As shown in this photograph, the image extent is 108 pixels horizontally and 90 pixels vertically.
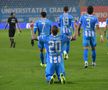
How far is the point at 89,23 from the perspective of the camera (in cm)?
1959

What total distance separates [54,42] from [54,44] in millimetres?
64

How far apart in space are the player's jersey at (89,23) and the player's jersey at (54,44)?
15.3ft

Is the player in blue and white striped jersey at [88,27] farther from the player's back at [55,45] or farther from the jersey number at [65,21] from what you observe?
the player's back at [55,45]

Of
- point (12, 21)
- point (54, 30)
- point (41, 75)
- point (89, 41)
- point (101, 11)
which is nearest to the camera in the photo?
point (54, 30)

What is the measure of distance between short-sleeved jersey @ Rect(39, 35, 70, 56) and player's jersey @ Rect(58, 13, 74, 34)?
8.10 m

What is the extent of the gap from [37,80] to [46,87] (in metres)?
1.60

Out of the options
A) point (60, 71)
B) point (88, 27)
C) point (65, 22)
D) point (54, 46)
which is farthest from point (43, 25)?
point (60, 71)

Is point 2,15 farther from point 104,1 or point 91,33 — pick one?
point 91,33

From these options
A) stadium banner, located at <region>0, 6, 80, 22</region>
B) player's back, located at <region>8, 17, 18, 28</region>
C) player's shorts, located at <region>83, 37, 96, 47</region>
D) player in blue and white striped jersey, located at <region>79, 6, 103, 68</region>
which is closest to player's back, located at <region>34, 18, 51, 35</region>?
player in blue and white striped jersey, located at <region>79, 6, 103, 68</region>

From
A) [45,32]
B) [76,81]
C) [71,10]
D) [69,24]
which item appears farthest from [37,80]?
[71,10]

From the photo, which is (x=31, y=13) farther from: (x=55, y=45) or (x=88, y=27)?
(x=55, y=45)

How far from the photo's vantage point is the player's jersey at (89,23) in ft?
64.1

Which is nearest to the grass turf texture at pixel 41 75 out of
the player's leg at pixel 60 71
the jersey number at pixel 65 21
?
the player's leg at pixel 60 71

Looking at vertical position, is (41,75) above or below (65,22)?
below
